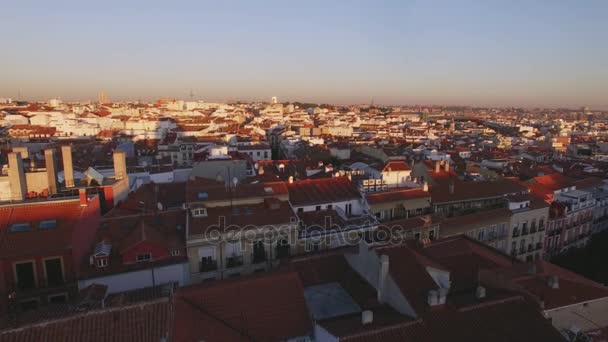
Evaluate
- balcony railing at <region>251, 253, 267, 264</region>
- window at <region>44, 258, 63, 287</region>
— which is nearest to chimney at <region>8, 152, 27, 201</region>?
window at <region>44, 258, 63, 287</region>

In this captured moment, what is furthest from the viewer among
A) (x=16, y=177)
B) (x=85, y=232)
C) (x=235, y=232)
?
(x=16, y=177)

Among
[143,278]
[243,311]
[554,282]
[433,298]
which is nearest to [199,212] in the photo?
[143,278]

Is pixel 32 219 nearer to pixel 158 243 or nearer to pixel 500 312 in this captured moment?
pixel 158 243

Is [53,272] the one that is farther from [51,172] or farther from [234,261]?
[51,172]

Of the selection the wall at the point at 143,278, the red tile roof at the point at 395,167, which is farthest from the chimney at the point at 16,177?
the red tile roof at the point at 395,167

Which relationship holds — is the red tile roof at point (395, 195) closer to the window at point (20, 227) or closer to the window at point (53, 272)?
the window at point (53, 272)

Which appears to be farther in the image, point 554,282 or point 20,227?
point 20,227

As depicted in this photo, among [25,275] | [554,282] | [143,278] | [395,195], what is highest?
[395,195]
